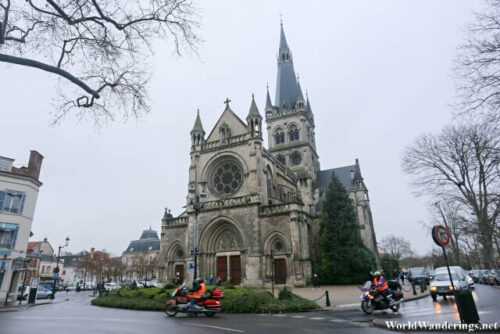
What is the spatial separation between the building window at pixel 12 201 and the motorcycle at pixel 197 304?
57.3 ft

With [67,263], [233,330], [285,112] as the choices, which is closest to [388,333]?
[233,330]

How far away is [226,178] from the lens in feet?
106

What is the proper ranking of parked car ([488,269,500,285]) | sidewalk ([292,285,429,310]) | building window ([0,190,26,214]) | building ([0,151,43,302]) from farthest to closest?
parked car ([488,269,500,285]), building window ([0,190,26,214]), building ([0,151,43,302]), sidewalk ([292,285,429,310])

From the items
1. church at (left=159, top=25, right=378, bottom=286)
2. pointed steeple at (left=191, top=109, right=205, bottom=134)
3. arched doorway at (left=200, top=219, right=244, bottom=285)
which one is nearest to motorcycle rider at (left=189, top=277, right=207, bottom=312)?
church at (left=159, top=25, right=378, bottom=286)

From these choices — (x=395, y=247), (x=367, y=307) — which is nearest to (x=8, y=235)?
(x=367, y=307)

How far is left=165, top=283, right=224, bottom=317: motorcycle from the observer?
37.2ft

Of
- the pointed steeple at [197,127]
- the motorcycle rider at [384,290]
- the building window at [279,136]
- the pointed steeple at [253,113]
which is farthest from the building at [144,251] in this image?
the motorcycle rider at [384,290]

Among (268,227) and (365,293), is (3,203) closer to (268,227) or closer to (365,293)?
(268,227)

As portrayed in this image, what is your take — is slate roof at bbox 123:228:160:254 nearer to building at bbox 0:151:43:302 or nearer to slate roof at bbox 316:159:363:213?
slate roof at bbox 316:159:363:213

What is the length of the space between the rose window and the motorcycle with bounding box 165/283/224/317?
19321 millimetres

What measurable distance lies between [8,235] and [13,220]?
1.11 m

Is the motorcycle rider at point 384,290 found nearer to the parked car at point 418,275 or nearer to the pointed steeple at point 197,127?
the parked car at point 418,275

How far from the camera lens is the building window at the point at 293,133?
5078cm

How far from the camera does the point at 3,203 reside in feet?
71.2
